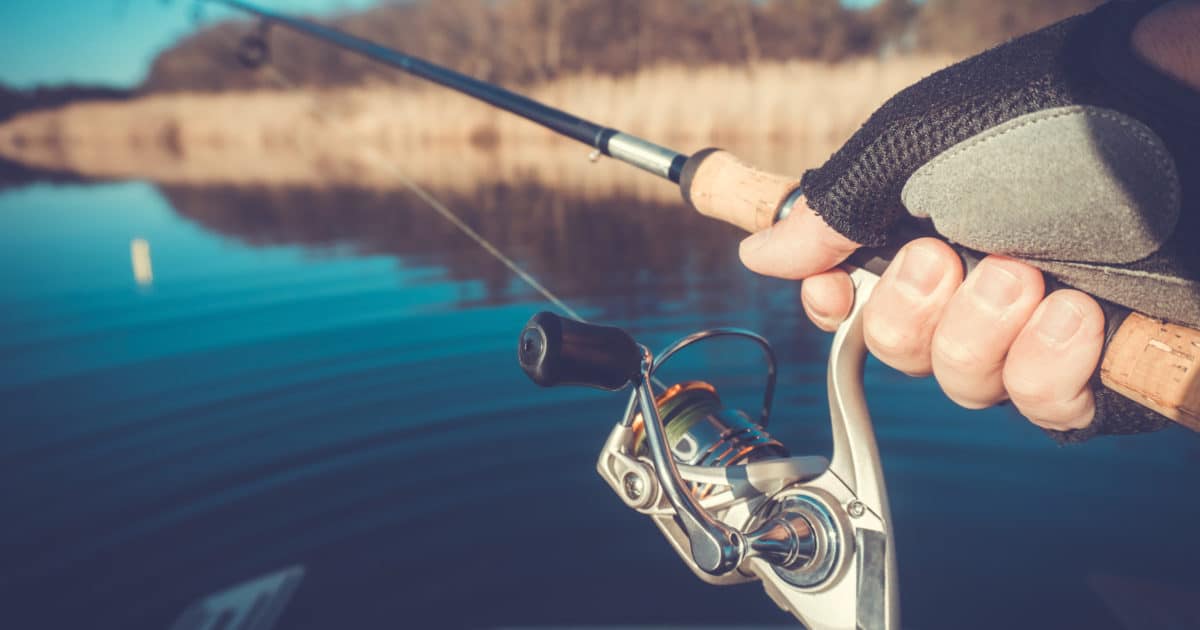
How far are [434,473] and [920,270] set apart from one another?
186cm

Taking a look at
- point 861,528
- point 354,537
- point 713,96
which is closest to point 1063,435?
point 861,528

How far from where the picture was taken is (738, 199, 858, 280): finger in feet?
4.13

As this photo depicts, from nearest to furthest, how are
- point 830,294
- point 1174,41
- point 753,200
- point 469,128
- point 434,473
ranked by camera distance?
point 1174,41
point 830,294
point 753,200
point 434,473
point 469,128

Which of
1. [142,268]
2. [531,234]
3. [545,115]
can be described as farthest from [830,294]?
[142,268]

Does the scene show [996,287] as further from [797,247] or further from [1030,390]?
[797,247]

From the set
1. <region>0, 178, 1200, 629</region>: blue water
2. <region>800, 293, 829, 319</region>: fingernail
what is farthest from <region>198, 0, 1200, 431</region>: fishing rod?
<region>0, 178, 1200, 629</region>: blue water

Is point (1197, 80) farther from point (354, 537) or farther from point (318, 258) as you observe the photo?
point (318, 258)

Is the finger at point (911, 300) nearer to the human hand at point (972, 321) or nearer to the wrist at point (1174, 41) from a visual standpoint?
the human hand at point (972, 321)

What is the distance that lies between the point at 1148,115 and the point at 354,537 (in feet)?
6.89

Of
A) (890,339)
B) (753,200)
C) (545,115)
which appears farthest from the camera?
(545,115)

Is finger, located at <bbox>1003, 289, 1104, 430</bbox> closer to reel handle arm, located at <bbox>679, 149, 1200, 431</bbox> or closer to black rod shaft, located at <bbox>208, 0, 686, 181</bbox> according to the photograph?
reel handle arm, located at <bbox>679, 149, 1200, 431</bbox>

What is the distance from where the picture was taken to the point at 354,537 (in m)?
2.28

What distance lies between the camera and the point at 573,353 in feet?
3.75

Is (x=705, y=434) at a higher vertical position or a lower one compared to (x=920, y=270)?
lower
